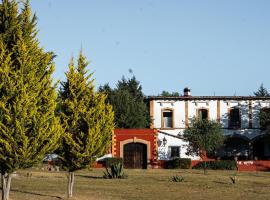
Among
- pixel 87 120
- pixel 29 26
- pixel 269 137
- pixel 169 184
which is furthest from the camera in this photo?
pixel 269 137

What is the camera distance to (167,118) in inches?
2169

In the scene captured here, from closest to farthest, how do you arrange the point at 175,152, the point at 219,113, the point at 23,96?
the point at 23,96 → the point at 175,152 → the point at 219,113

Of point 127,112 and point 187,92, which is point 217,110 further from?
point 127,112

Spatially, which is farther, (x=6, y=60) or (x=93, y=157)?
(x=93, y=157)

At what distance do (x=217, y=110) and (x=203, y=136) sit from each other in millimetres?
8983

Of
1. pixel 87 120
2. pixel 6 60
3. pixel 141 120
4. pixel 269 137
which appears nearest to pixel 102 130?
pixel 87 120

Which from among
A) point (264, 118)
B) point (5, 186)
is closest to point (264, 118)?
point (264, 118)

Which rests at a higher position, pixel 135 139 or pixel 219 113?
Answer: pixel 219 113

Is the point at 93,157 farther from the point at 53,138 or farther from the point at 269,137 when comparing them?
the point at 269,137

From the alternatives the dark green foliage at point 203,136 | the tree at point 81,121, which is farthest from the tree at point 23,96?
the dark green foliage at point 203,136

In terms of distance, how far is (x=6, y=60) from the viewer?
1681 cm

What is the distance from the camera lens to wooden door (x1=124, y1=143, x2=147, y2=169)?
50.0 m

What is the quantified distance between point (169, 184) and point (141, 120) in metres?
28.0

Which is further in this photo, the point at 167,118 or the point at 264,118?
the point at 167,118
